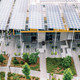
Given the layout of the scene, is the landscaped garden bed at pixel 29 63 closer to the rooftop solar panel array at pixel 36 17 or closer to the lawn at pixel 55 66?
the lawn at pixel 55 66

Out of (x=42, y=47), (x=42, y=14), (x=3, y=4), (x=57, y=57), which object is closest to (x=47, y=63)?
(x=57, y=57)

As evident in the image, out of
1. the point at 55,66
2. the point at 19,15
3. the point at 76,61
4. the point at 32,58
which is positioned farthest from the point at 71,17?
the point at 32,58

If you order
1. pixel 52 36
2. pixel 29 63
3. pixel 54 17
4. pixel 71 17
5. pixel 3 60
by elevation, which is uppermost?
pixel 54 17

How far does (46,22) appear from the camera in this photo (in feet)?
216

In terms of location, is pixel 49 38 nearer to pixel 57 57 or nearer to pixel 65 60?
pixel 57 57

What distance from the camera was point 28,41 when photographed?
6575 cm

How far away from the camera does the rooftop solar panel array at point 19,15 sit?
61981mm

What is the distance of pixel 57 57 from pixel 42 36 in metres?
10.1

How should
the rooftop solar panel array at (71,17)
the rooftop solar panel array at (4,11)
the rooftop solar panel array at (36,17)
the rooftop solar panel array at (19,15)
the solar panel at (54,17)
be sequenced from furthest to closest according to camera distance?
the rooftop solar panel array at (4,11) → the rooftop solar panel array at (19,15) → the rooftop solar panel array at (36,17) → the solar panel at (54,17) → the rooftop solar panel array at (71,17)

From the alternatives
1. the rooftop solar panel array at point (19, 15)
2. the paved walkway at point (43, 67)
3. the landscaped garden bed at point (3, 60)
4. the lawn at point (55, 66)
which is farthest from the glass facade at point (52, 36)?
the landscaped garden bed at point (3, 60)

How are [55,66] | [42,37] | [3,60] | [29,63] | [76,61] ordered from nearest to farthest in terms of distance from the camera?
[55,66] < [29,63] < [76,61] < [3,60] < [42,37]

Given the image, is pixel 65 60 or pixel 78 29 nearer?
pixel 65 60

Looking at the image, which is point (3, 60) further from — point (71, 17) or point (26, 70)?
point (71, 17)

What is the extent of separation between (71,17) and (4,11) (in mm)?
28099
